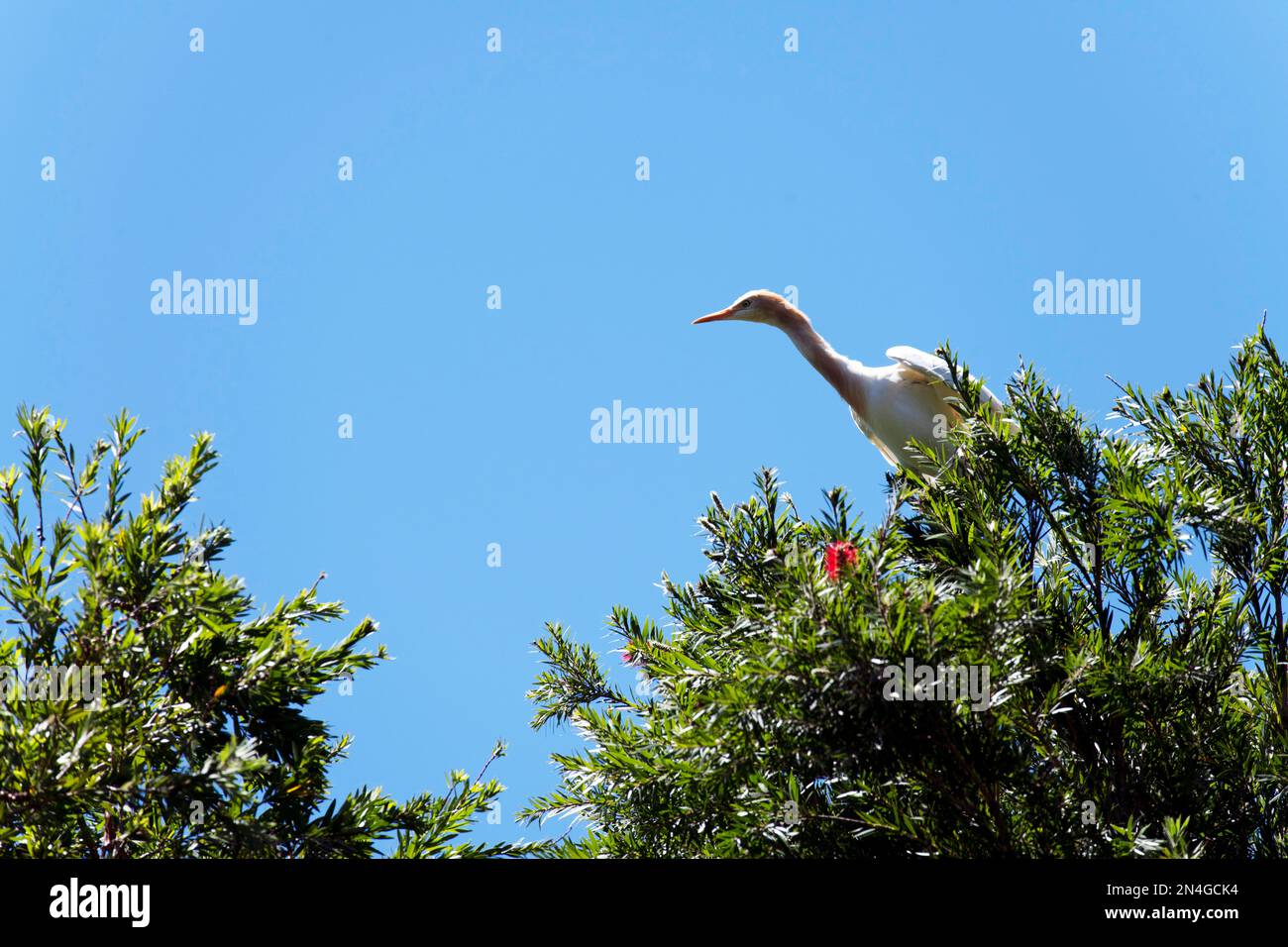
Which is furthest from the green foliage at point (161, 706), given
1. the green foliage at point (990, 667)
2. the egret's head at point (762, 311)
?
the egret's head at point (762, 311)

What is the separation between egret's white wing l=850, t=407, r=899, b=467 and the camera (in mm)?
8188

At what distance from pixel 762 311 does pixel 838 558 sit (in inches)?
239

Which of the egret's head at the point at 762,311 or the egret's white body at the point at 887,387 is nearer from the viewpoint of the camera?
the egret's white body at the point at 887,387

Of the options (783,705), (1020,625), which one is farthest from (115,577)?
(1020,625)

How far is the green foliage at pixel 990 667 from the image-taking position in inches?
114

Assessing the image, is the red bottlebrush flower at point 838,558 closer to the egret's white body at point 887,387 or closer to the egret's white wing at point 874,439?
the egret's white body at point 887,387

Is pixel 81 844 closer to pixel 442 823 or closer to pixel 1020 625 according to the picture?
pixel 442 823

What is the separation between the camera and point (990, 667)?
2.87m

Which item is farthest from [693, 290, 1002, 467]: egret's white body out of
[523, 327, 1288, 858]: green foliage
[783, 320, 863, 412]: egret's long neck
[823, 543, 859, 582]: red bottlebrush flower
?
[823, 543, 859, 582]: red bottlebrush flower

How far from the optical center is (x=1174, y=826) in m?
2.67

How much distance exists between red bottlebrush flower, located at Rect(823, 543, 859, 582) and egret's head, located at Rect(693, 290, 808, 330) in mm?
5654

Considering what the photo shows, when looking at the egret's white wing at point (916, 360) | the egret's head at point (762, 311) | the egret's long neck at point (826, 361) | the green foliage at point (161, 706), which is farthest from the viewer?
the egret's head at point (762, 311)

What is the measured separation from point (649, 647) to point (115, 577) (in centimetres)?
189

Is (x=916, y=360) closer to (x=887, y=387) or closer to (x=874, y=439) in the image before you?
(x=887, y=387)
